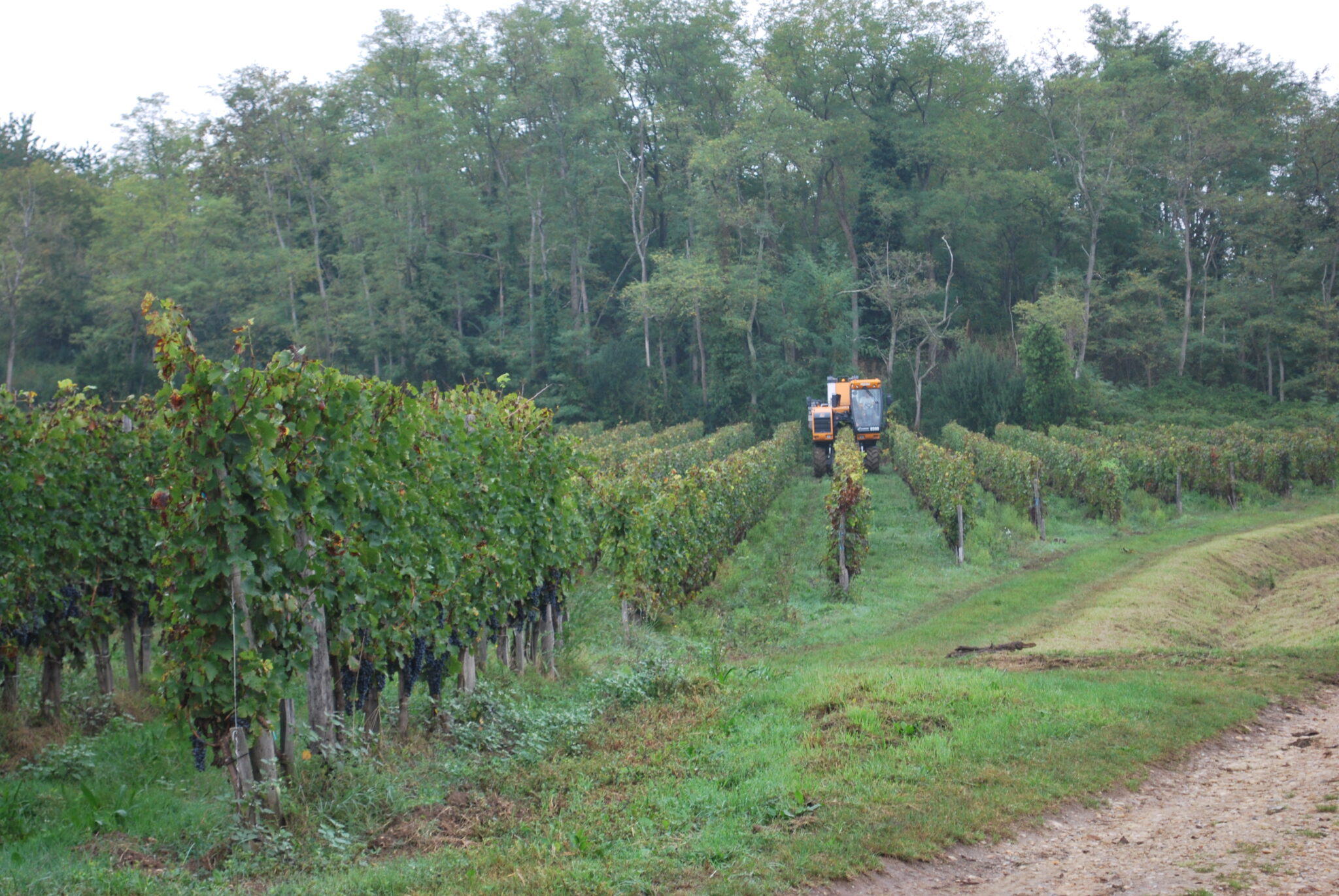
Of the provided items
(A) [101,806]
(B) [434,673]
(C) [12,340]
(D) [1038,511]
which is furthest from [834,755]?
(C) [12,340]

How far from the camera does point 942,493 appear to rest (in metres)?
20.5

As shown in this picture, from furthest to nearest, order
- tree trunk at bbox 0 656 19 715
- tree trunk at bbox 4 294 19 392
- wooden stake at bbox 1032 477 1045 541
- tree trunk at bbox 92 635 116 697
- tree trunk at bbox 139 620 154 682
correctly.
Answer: tree trunk at bbox 4 294 19 392
wooden stake at bbox 1032 477 1045 541
tree trunk at bbox 139 620 154 682
tree trunk at bbox 92 635 116 697
tree trunk at bbox 0 656 19 715

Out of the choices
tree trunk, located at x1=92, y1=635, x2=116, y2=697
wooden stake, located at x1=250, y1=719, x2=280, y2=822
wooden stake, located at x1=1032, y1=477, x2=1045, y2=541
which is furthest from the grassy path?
wooden stake, located at x1=1032, y1=477, x2=1045, y2=541

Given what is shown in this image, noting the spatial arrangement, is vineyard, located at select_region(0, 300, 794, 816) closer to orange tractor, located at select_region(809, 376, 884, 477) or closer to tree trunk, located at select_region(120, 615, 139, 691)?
tree trunk, located at select_region(120, 615, 139, 691)

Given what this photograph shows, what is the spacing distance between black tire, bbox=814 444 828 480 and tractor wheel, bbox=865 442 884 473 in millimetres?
1389

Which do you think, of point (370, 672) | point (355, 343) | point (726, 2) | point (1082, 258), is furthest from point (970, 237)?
point (370, 672)

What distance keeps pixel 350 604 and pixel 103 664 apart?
12.0 feet

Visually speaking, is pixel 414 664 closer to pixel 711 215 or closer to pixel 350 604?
pixel 350 604

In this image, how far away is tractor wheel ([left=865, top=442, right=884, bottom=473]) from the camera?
114 feet

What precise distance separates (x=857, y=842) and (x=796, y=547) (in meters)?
14.5

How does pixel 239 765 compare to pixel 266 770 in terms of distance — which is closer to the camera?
pixel 239 765

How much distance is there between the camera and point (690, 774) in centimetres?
682

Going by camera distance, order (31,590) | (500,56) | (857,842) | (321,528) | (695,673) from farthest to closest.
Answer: (500,56), (695,673), (31,590), (321,528), (857,842)

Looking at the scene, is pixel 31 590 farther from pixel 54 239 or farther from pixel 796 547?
pixel 54 239
